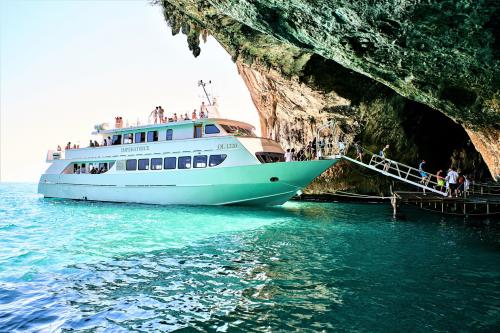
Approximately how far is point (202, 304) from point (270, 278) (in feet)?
5.90

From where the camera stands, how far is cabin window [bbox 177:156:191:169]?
21.6m

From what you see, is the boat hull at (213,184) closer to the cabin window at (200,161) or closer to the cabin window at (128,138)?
the cabin window at (200,161)

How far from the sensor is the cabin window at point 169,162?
22.3 m

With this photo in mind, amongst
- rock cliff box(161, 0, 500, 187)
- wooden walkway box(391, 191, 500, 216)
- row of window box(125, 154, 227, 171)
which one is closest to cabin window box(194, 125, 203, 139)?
row of window box(125, 154, 227, 171)

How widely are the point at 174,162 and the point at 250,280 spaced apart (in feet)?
54.4

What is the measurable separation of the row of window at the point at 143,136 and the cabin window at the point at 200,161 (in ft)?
5.09

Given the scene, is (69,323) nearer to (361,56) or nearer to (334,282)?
(334,282)

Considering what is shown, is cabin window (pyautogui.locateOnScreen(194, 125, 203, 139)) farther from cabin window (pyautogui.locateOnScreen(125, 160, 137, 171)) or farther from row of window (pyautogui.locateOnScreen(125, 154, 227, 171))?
cabin window (pyautogui.locateOnScreen(125, 160, 137, 171))

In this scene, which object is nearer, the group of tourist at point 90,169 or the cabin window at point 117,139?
the cabin window at point 117,139

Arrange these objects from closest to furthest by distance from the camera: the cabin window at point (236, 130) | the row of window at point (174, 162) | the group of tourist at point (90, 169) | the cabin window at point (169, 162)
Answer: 1. the row of window at point (174, 162)
2. the cabin window at point (236, 130)
3. the cabin window at point (169, 162)
4. the group of tourist at point (90, 169)

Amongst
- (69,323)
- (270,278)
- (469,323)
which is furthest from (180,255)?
(469,323)

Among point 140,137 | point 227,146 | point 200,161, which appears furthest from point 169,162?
point 227,146

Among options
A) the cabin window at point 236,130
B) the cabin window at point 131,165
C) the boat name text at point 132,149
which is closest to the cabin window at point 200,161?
the cabin window at point 236,130

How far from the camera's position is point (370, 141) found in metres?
26.0
